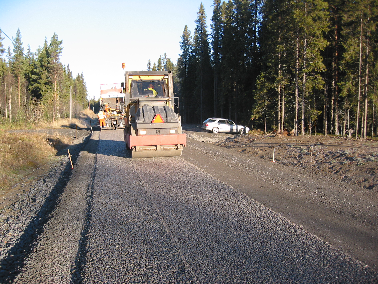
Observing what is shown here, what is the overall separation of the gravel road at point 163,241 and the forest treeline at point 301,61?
72.7 feet

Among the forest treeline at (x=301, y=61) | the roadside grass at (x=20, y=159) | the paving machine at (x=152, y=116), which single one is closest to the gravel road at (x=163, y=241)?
the paving machine at (x=152, y=116)

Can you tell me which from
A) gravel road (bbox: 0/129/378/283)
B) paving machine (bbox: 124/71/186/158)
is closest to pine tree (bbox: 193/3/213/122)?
paving machine (bbox: 124/71/186/158)

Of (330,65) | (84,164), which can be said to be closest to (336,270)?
(84,164)

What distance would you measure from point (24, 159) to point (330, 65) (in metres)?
32.0

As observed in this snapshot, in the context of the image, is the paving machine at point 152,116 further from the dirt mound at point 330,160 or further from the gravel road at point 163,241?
the dirt mound at point 330,160

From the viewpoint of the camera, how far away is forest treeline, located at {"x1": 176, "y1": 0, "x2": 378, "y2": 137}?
1041 inches

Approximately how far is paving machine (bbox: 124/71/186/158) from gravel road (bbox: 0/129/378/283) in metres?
3.80

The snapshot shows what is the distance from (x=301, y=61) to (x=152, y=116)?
1931 centimetres

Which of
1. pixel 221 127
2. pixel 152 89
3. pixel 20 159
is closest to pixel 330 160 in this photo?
pixel 152 89

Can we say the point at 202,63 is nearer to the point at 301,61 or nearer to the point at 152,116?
the point at 301,61

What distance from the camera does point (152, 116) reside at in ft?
42.4

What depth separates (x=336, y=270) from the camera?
14.4 feet

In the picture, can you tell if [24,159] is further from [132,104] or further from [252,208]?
[252,208]

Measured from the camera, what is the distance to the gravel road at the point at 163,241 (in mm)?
4293
